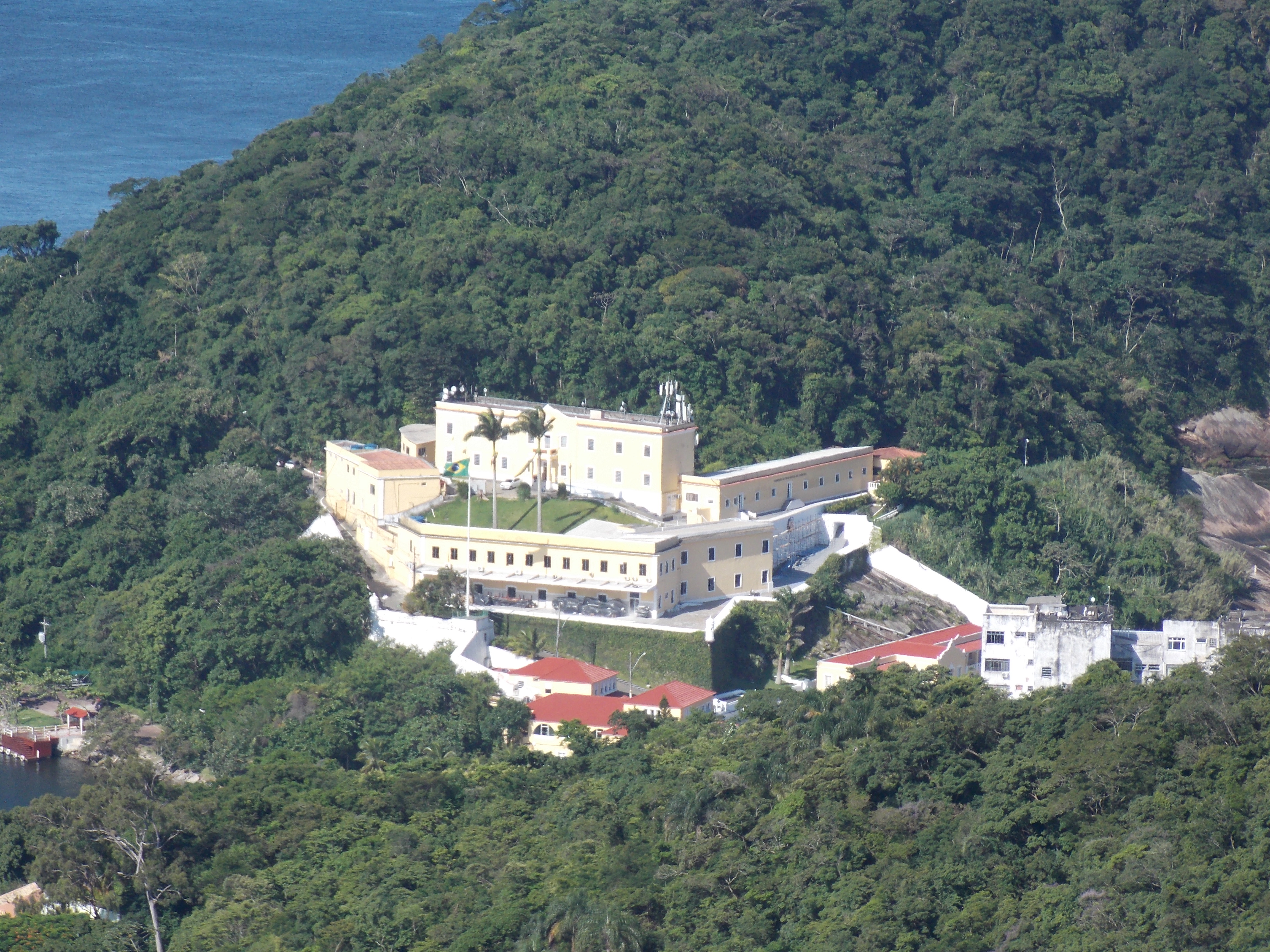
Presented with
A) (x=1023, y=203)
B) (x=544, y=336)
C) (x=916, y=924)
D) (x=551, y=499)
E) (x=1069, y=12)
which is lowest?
(x=916, y=924)

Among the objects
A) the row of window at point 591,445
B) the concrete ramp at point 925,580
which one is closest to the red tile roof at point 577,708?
the row of window at point 591,445

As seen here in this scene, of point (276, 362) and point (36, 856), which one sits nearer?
point (36, 856)

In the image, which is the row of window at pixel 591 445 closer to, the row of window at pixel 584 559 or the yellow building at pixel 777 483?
the yellow building at pixel 777 483

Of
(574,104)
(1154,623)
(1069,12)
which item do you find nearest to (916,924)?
(1154,623)

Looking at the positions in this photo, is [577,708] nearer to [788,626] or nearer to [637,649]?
[637,649]

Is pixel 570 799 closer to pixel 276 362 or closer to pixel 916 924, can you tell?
pixel 916 924

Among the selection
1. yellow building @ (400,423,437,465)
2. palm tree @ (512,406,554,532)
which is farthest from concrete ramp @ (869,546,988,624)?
yellow building @ (400,423,437,465)
